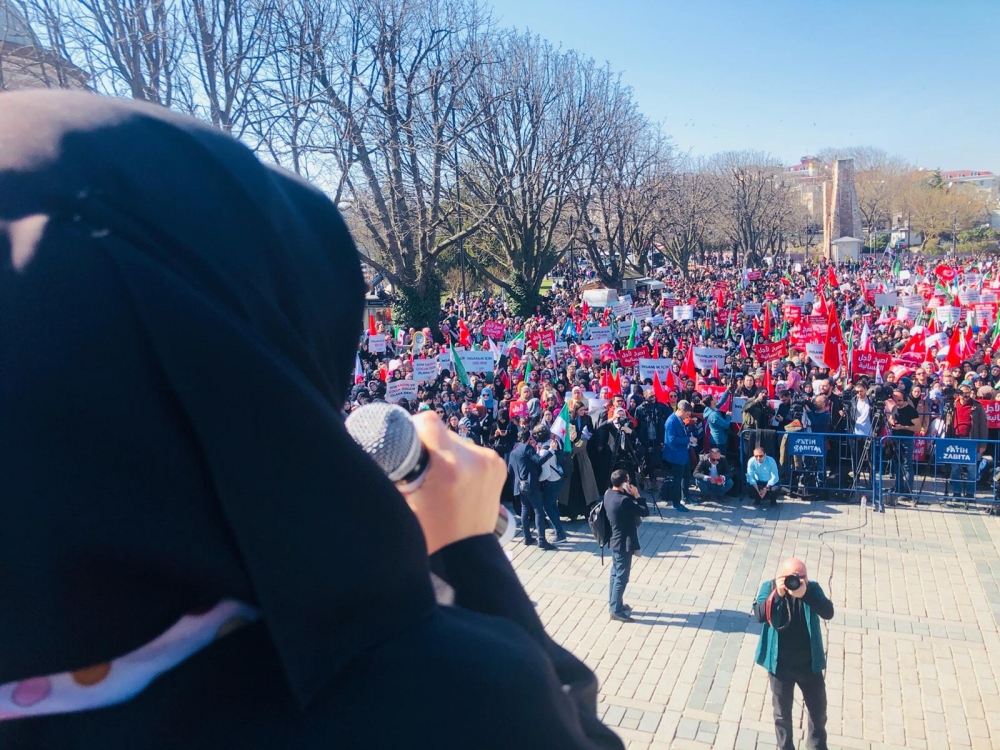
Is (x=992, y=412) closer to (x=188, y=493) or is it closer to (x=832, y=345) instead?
(x=832, y=345)

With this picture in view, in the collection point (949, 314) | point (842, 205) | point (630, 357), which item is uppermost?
point (842, 205)

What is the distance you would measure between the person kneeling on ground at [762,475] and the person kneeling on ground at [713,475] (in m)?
0.46

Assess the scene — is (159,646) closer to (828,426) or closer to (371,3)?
(828,426)

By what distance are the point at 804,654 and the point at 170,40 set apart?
13.4 meters

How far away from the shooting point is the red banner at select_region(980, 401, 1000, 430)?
11531mm

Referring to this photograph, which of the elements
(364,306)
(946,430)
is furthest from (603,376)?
(364,306)

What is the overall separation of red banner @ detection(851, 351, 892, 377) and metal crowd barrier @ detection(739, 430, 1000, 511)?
2630mm

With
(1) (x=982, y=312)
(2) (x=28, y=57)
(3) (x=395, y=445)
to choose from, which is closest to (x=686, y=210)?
(1) (x=982, y=312)

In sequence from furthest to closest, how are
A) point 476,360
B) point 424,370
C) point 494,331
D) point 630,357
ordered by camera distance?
point 494,331, point 630,357, point 476,360, point 424,370

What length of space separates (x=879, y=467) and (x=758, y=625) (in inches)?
185

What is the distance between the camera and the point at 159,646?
0.65m

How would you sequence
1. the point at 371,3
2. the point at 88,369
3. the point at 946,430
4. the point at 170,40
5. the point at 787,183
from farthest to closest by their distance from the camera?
the point at 787,183, the point at 371,3, the point at 170,40, the point at 946,430, the point at 88,369

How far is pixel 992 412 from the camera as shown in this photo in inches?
456

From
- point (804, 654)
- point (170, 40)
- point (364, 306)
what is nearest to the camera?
point (364, 306)
